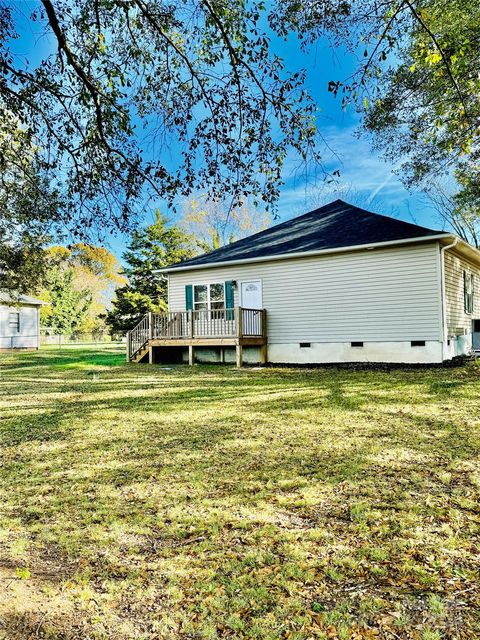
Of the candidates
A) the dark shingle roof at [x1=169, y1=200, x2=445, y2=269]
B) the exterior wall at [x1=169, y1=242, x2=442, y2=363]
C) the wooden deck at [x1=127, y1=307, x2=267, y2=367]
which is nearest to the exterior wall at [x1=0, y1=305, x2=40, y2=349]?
the wooden deck at [x1=127, y1=307, x2=267, y2=367]

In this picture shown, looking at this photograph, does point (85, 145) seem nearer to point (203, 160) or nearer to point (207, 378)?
point (203, 160)

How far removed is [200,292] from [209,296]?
466 millimetres

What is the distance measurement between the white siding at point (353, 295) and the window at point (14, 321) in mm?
16293

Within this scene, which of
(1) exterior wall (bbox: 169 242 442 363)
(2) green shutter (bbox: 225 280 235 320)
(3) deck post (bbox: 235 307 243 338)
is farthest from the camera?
(2) green shutter (bbox: 225 280 235 320)

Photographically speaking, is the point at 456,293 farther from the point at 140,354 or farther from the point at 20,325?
the point at 20,325

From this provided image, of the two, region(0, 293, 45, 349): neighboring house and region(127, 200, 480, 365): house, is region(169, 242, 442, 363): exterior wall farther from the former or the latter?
region(0, 293, 45, 349): neighboring house

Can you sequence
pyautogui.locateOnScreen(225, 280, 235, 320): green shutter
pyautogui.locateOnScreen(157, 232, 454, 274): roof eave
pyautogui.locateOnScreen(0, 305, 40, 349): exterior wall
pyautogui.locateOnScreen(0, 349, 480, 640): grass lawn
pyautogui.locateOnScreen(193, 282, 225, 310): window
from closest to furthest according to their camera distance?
pyautogui.locateOnScreen(0, 349, 480, 640): grass lawn
pyautogui.locateOnScreen(157, 232, 454, 274): roof eave
pyautogui.locateOnScreen(225, 280, 235, 320): green shutter
pyautogui.locateOnScreen(193, 282, 225, 310): window
pyautogui.locateOnScreen(0, 305, 40, 349): exterior wall

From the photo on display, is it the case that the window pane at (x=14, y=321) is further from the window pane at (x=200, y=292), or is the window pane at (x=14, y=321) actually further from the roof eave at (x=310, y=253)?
the window pane at (x=200, y=292)

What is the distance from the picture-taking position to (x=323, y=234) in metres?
14.1

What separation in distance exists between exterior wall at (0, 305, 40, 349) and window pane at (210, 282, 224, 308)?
14958 mm

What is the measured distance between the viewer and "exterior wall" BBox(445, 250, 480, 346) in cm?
1230

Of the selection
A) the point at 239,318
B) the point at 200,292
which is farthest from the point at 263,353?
the point at 200,292

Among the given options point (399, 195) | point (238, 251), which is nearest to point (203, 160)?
point (238, 251)

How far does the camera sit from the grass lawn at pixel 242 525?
191 cm
